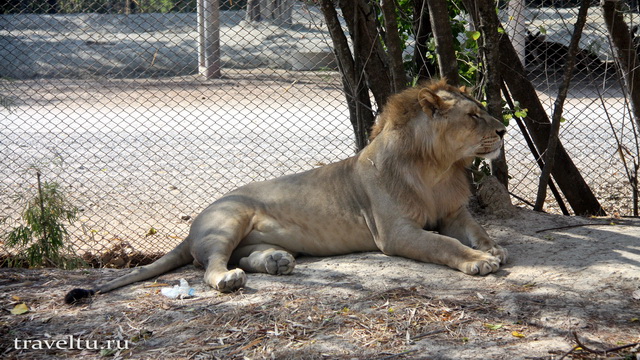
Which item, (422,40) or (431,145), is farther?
(422,40)

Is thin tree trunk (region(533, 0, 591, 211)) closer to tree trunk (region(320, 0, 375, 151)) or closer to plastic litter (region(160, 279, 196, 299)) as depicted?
tree trunk (region(320, 0, 375, 151))

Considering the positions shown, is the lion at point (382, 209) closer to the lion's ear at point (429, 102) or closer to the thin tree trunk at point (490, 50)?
the lion's ear at point (429, 102)

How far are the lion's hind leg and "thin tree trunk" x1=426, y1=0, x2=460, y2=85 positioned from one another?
158cm

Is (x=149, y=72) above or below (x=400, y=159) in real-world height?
above

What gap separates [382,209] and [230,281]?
1005 millimetres

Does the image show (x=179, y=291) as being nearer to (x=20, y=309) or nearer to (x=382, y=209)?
(x=20, y=309)

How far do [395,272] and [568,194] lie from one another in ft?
7.52

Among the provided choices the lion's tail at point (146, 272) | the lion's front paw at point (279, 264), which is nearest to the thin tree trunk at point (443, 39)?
the lion's front paw at point (279, 264)

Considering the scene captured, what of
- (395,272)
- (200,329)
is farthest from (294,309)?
(395,272)

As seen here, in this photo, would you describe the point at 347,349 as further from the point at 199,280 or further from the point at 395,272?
the point at 199,280

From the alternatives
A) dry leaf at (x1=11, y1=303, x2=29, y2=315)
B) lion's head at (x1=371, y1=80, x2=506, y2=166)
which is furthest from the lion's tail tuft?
lion's head at (x1=371, y1=80, x2=506, y2=166)

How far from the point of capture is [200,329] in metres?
3.22

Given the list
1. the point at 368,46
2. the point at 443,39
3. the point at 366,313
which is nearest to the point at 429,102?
the point at 443,39

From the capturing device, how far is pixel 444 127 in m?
4.02
